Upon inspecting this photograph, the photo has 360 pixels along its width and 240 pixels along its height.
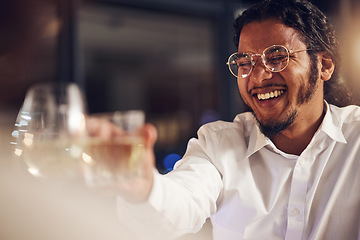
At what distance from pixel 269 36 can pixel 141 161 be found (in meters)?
1.01

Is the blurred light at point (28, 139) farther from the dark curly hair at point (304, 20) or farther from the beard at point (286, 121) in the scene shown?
the dark curly hair at point (304, 20)

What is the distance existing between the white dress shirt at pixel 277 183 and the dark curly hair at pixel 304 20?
337 mm

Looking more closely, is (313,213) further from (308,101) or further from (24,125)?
(24,125)

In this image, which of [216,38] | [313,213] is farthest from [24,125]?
[216,38]

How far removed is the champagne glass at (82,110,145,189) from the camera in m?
0.69

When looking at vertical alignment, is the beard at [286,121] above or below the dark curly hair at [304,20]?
below

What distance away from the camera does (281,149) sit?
160 cm

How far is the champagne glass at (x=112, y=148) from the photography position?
689mm

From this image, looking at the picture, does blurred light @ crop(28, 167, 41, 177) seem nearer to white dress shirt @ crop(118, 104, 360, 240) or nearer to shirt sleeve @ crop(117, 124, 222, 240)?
shirt sleeve @ crop(117, 124, 222, 240)

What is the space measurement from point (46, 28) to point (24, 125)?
253 centimetres

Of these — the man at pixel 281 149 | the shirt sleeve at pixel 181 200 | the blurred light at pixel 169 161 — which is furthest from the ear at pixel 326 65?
the blurred light at pixel 169 161

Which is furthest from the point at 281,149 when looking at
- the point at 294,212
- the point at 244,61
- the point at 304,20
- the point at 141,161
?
the point at 141,161

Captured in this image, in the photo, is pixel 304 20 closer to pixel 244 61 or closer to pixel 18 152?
pixel 244 61

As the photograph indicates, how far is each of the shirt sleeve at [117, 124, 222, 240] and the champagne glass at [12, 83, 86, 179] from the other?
0.30 m
